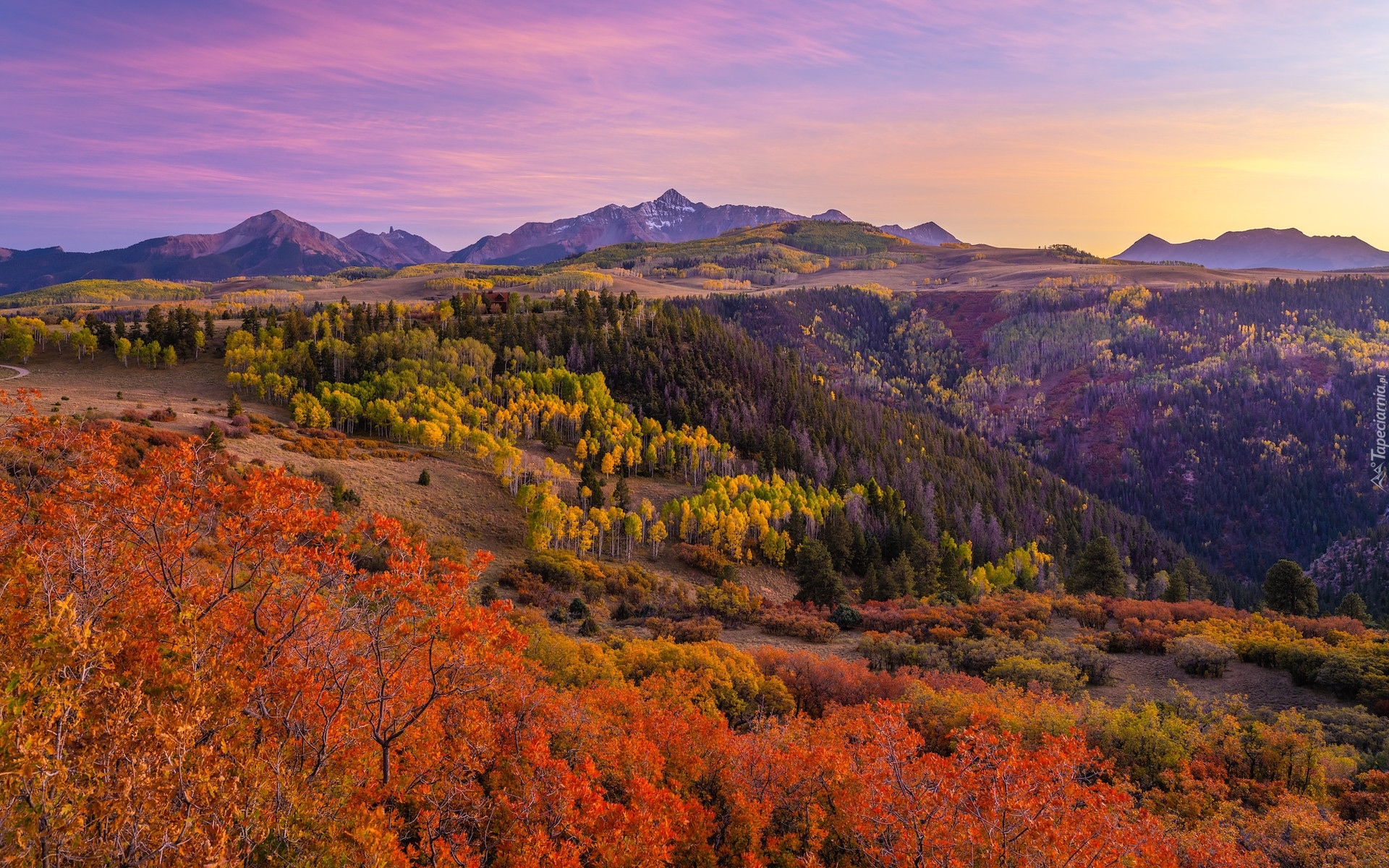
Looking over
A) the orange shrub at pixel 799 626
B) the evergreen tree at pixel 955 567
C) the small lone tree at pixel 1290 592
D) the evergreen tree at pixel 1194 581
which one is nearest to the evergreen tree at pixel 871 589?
the evergreen tree at pixel 955 567

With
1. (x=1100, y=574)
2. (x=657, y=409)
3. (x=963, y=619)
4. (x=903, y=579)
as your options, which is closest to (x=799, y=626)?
(x=963, y=619)

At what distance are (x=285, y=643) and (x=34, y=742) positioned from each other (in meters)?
9.51

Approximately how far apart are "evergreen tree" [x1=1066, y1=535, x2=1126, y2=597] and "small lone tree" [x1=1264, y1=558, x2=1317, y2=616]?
20371mm

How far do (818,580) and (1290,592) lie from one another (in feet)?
197

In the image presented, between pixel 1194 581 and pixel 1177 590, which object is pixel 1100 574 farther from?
pixel 1194 581

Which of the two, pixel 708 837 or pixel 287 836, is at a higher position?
pixel 287 836

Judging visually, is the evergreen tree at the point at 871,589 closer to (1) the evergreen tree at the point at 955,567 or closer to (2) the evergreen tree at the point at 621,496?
(1) the evergreen tree at the point at 955,567

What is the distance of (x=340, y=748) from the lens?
21219 millimetres

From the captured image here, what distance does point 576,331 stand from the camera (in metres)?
198

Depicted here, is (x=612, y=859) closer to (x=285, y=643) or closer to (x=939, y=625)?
(x=285, y=643)

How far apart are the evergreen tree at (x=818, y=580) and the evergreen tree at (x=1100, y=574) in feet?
133

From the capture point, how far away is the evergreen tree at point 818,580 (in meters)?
101

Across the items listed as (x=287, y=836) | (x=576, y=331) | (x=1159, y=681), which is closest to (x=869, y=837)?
(x=287, y=836)

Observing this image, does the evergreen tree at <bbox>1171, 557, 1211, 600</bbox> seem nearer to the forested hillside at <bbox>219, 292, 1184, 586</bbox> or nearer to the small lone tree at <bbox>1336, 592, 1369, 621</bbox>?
the forested hillside at <bbox>219, 292, 1184, 586</bbox>
